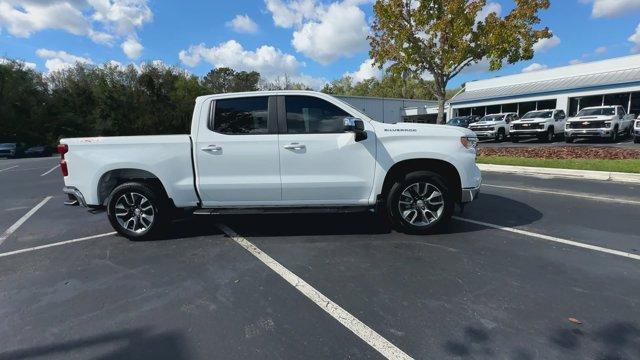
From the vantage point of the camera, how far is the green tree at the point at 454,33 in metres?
18.7

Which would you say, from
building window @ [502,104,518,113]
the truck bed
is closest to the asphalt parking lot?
the truck bed

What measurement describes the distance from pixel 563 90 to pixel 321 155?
31.6 meters

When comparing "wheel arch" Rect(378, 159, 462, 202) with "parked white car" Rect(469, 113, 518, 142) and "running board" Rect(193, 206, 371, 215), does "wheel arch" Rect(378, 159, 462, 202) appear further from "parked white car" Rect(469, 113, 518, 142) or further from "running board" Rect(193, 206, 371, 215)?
"parked white car" Rect(469, 113, 518, 142)

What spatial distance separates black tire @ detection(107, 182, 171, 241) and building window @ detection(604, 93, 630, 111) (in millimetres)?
31801

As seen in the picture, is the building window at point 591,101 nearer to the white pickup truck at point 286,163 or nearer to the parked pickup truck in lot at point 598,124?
the parked pickup truck in lot at point 598,124

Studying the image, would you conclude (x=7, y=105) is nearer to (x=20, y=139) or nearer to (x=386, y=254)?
(x=20, y=139)

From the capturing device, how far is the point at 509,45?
62.7ft

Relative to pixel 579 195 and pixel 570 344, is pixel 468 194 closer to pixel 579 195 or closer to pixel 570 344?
pixel 570 344

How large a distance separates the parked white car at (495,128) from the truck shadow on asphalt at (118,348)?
23722mm

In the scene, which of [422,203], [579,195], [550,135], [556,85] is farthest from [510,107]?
[422,203]

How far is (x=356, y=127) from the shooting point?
479cm

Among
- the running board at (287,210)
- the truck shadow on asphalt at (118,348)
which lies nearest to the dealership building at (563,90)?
the running board at (287,210)

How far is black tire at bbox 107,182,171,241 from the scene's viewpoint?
520 centimetres

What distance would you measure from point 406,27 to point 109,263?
1916 centimetres
